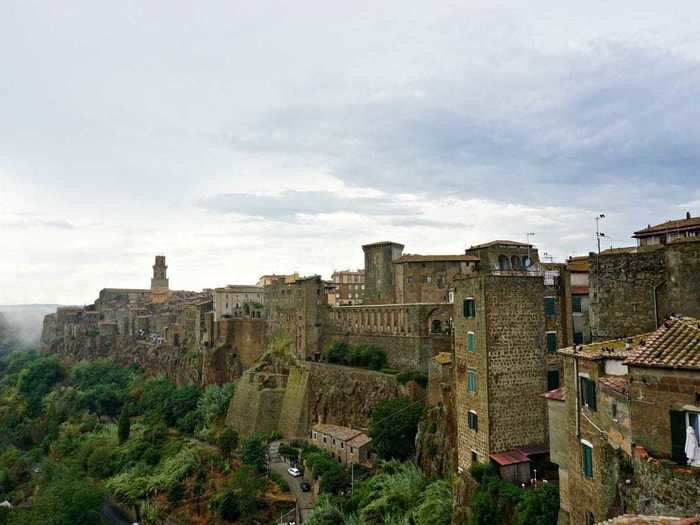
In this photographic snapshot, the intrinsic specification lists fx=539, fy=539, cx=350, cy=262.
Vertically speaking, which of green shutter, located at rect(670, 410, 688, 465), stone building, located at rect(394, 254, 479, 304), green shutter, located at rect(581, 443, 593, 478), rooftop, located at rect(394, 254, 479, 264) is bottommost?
green shutter, located at rect(581, 443, 593, 478)

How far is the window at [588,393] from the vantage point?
14867 millimetres

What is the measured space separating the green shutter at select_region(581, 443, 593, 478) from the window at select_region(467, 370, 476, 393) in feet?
32.2

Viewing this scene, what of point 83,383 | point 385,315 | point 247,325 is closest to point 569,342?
point 385,315

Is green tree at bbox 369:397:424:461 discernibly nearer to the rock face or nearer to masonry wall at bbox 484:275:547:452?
the rock face

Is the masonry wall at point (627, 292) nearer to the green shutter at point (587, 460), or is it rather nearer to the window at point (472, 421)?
the green shutter at point (587, 460)

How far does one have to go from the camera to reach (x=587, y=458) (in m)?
15.5

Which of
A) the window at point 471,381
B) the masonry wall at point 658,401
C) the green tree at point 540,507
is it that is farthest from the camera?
the window at point 471,381

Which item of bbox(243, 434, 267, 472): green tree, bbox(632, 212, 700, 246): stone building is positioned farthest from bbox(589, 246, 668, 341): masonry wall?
bbox(243, 434, 267, 472): green tree

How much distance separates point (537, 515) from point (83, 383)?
78.7m

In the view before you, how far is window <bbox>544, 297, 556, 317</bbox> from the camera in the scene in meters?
26.1

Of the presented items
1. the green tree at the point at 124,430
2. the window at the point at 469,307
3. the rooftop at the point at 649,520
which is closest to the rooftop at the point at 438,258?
the window at the point at 469,307

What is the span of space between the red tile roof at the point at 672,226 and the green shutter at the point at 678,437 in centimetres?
2679

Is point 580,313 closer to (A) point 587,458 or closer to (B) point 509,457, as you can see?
(B) point 509,457

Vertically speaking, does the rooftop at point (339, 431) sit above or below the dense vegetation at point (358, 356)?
below
